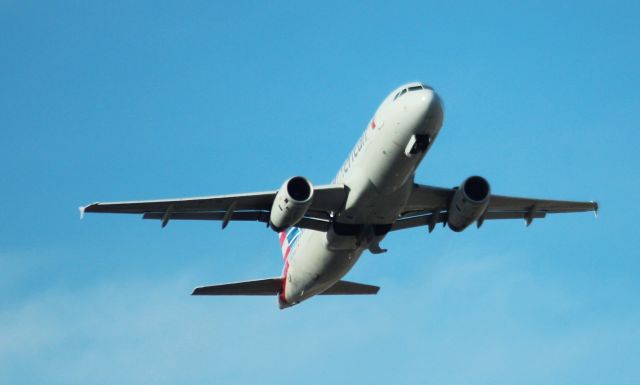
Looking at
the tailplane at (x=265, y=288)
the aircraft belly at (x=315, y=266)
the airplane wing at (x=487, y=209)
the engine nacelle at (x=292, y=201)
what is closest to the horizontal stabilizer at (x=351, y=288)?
the tailplane at (x=265, y=288)

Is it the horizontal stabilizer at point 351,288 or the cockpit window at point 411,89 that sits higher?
the cockpit window at point 411,89

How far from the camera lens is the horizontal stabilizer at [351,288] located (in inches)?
1946

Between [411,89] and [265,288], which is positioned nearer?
[411,89]

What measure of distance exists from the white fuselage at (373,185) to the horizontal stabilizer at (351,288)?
4155 mm

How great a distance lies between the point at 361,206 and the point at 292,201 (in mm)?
2687

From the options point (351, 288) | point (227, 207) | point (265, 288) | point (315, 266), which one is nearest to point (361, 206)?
point (315, 266)

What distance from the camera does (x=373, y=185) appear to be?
127 ft

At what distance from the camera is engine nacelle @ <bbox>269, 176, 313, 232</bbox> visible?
127 feet

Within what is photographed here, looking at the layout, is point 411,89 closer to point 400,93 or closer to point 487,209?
point 400,93

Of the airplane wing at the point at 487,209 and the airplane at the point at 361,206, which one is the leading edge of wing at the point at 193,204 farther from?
the airplane wing at the point at 487,209

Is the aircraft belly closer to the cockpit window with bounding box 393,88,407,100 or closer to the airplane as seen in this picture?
the airplane

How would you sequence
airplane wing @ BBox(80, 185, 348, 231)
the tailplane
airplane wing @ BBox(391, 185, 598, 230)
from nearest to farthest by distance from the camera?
airplane wing @ BBox(80, 185, 348, 231)
airplane wing @ BBox(391, 185, 598, 230)
the tailplane

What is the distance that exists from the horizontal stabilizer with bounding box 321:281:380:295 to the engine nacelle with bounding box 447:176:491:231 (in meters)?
8.74

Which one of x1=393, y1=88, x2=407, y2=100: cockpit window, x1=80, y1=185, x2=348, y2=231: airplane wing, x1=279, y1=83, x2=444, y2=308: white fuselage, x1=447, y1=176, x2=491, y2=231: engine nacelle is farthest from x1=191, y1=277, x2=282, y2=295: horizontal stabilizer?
x1=393, y1=88, x2=407, y2=100: cockpit window
